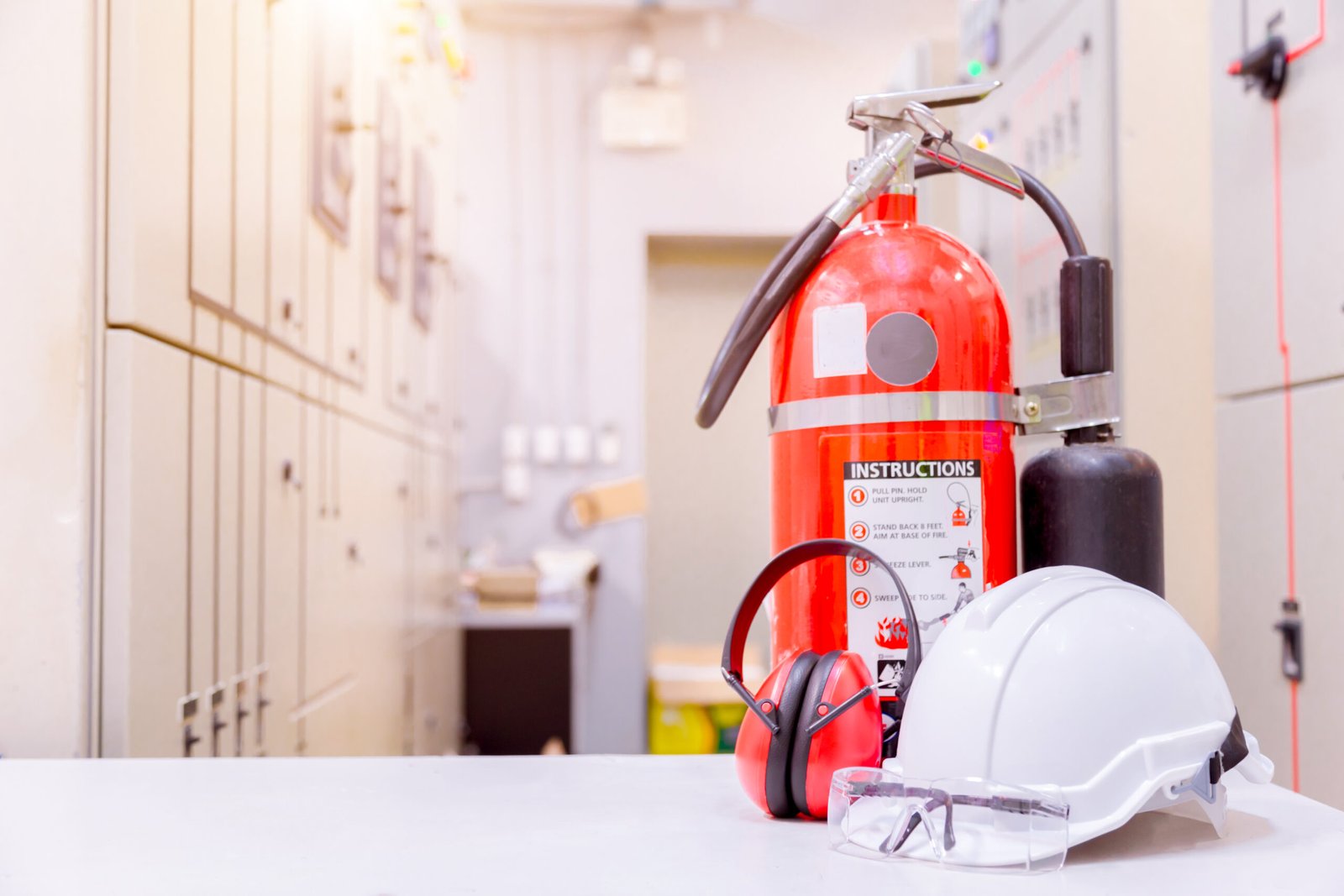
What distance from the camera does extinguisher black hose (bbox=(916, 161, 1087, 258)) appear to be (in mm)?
674

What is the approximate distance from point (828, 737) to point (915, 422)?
0.67ft

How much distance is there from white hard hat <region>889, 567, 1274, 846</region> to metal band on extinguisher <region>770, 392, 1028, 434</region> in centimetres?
14

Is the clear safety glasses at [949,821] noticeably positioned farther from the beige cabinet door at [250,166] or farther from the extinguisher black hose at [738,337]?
the beige cabinet door at [250,166]

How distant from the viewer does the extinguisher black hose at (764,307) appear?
2.16ft

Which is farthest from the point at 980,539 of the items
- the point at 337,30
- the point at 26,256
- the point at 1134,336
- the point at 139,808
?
the point at 337,30

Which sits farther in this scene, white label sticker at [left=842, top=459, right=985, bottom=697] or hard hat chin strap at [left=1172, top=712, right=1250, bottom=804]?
white label sticker at [left=842, top=459, right=985, bottom=697]

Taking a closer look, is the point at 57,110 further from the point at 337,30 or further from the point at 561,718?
the point at 561,718

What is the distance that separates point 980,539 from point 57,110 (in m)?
0.83

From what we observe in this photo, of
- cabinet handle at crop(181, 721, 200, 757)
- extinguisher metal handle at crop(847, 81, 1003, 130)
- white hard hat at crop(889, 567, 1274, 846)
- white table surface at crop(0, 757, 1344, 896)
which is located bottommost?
cabinet handle at crop(181, 721, 200, 757)

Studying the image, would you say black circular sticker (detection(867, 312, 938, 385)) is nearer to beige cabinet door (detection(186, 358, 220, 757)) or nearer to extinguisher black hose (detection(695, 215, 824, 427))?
extinguisher black hose (detection(695, 215, 824, 427))

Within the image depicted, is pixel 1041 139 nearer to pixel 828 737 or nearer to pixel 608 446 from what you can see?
pixel 828 737

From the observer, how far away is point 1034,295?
1688 millimetres

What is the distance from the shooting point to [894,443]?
0.62m

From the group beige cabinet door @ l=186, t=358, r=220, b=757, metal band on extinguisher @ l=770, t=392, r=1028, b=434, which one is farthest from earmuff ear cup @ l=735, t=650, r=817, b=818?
beige cabinet door @ l=186, t=358, r=220, b=757
